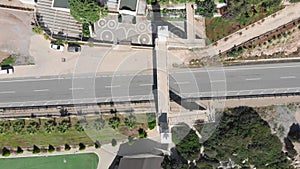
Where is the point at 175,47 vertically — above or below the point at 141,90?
above

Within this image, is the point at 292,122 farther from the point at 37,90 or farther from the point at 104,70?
the point at 37,90

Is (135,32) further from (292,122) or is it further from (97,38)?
(292,122)

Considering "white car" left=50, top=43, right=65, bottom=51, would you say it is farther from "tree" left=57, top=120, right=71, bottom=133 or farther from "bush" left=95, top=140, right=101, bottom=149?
"bush" left=95, top=140, right=101, bottom=149

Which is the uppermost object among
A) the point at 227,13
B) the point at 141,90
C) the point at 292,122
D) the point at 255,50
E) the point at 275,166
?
the point at 227,13

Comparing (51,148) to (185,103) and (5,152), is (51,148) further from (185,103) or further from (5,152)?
(185,103)

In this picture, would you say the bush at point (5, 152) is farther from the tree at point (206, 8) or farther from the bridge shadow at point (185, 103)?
the tree at point (206, 8)

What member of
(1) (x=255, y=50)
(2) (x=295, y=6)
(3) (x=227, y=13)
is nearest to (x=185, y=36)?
(3) (x=227, y=13)
